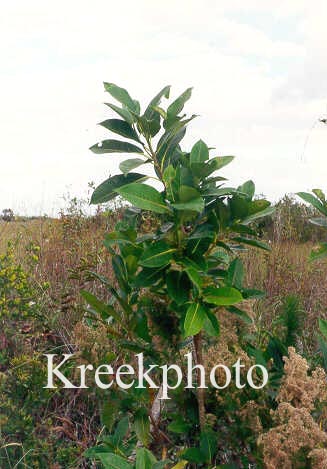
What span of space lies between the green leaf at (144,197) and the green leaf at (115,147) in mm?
238

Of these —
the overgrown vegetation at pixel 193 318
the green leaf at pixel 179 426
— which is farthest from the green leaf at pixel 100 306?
the green leaf at pixel 179 426

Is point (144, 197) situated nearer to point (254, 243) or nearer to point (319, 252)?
point (254, 243)

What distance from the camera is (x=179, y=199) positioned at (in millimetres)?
1470

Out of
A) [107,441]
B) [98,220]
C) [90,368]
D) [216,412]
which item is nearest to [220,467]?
[216,412]

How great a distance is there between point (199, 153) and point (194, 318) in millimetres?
413

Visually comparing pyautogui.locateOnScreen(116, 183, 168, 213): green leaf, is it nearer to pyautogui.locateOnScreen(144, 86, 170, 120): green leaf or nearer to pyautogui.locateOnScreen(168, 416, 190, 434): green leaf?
pyautogui.locateOnScreen(144, 86, 170, 120): green leaf

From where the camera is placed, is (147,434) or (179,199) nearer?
(179,199)

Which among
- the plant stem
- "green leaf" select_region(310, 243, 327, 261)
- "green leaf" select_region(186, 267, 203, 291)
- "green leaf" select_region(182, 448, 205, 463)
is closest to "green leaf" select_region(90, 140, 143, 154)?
"green leaf" select_region(186, 267, 203, 291)

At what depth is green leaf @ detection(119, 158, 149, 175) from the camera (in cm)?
161

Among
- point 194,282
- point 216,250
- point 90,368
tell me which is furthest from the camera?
point 90,368

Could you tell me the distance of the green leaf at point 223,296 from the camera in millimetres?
1532

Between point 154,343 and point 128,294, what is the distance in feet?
0.52

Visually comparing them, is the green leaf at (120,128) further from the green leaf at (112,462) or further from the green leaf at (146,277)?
the green leaf at (112,462)

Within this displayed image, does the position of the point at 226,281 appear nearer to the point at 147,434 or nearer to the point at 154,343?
the point at 154,343
